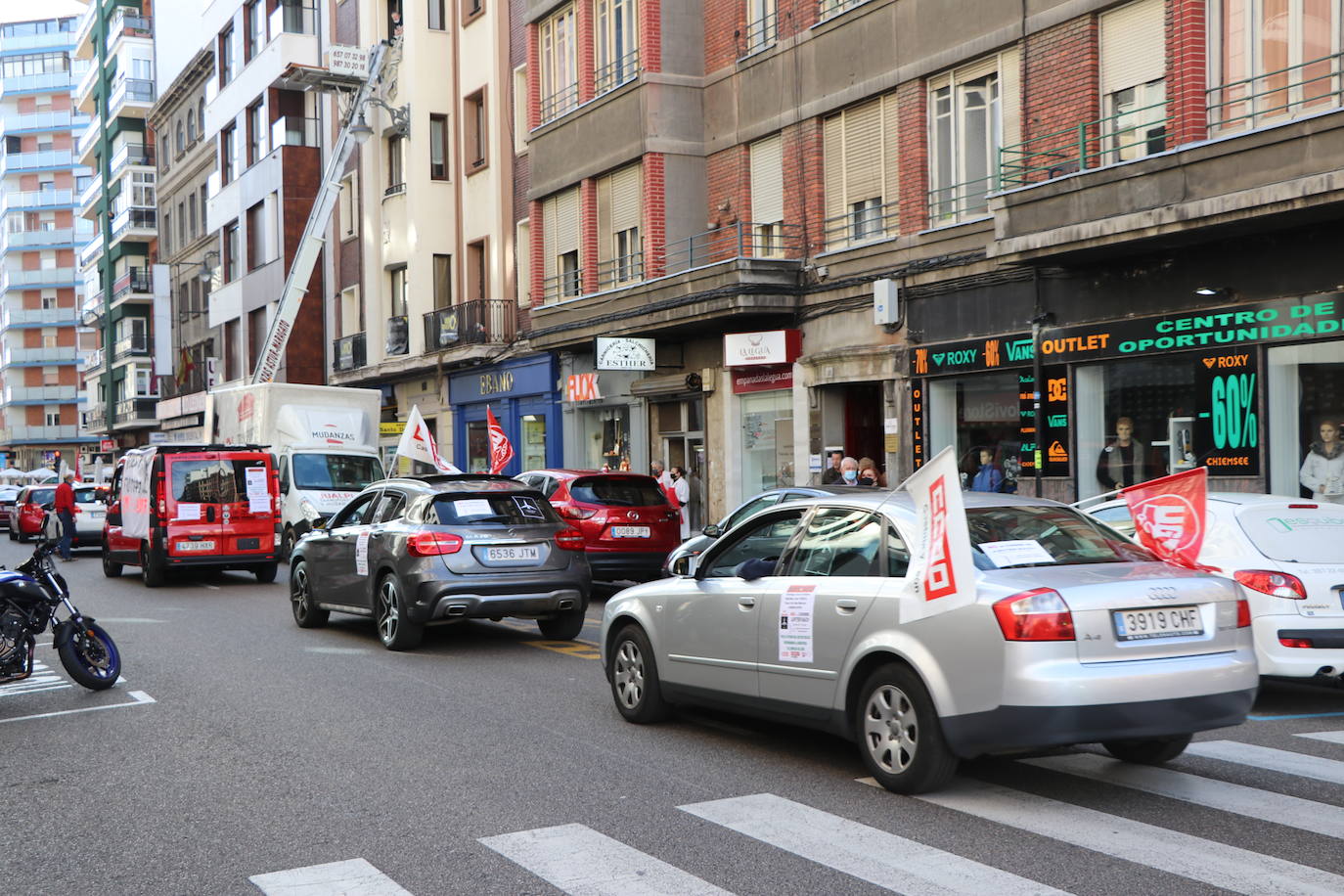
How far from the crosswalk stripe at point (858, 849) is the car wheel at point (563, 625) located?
21.0 feet

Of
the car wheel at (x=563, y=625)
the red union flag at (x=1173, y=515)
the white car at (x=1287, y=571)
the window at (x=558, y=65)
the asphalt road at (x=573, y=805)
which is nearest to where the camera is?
the asphalt road at (x=573, y=805)

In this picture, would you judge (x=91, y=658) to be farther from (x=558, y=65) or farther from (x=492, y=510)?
(x=558, y=65)

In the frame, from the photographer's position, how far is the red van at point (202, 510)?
66.1 feet

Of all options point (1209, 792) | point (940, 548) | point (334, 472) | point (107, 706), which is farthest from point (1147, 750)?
point (334, 472)

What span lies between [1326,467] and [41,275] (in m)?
102

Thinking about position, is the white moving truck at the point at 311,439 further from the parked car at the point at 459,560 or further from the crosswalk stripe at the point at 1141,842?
the crosswalk stripe at the point at 1141,842

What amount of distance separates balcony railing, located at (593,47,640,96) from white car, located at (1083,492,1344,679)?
17.2 meters

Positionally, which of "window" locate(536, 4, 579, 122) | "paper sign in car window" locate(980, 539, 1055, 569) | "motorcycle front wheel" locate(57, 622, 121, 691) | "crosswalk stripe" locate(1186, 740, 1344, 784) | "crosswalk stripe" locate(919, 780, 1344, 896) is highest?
"window" locate(536, 4, 579, 122)

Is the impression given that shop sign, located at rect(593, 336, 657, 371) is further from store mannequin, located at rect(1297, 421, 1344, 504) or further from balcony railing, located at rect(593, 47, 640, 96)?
store mannequin, located at rect(1297, 421, 1344, 504)

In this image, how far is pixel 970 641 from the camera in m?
6.29

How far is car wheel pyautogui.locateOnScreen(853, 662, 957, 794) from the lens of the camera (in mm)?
6469

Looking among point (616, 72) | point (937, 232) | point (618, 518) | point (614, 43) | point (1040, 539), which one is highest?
point (614, 43)

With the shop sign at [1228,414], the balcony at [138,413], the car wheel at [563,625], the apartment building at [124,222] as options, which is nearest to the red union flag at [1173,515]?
the car wheel at [563,625]

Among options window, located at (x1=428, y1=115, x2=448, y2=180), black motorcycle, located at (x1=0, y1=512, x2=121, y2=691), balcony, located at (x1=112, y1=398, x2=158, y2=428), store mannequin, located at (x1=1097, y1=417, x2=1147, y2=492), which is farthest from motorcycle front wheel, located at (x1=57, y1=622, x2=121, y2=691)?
balcony, located at (x1=112, y1=398, x2=158, y2=428)
